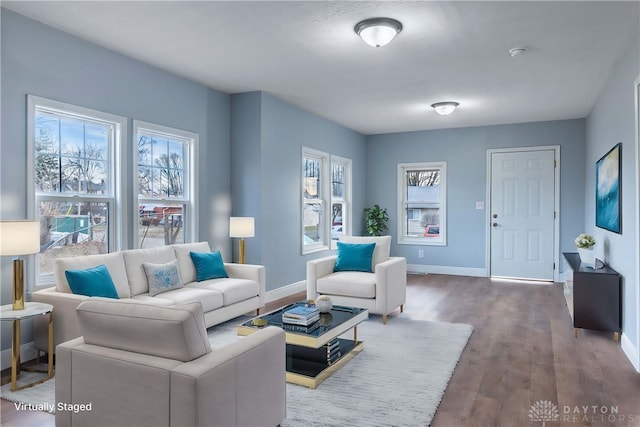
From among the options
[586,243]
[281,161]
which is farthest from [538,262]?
[281,161]

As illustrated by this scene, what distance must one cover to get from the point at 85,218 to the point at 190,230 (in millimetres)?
1248

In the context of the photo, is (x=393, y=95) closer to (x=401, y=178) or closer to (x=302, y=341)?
(x=401, y=178)

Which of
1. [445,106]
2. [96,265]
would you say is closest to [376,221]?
[445,106]

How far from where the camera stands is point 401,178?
809 cm

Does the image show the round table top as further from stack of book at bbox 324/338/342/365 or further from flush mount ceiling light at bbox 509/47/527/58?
flush mount ceiling light at bbox 509/47/527/58

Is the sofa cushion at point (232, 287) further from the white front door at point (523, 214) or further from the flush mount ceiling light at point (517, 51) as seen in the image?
the white front door at point (523, 214)

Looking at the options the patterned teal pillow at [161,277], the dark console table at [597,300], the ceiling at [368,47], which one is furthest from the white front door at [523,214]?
the patterned teal pillow at [161,277]

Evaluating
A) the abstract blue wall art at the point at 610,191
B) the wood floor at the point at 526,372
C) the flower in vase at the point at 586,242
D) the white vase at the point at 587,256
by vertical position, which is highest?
the abstract blue wall art at the point at 610,191

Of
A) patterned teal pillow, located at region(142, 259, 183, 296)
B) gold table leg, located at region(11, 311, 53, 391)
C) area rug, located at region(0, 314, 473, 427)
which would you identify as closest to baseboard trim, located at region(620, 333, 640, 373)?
area rug, located at region(0, 314, 473, 427)

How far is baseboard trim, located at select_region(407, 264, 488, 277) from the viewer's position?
24.3ft

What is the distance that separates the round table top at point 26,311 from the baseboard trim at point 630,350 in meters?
4.13

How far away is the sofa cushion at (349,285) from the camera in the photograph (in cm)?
442

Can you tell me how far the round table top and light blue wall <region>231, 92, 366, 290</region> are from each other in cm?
253

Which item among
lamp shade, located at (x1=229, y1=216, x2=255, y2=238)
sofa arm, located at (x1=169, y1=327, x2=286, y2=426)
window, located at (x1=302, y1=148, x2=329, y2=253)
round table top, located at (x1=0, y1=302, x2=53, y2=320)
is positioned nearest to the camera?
sofa arm, located at (x1=169, y1=327, x2=286, y2=426)
